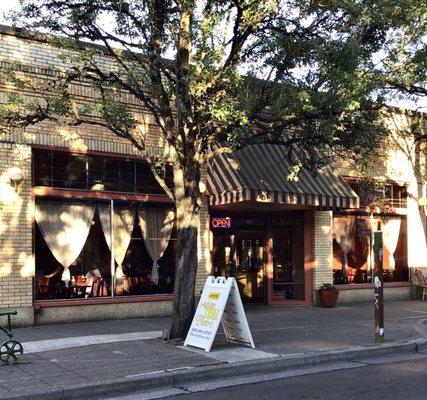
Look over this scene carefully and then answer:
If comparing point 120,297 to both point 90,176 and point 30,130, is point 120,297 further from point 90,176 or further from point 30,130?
point 30,130

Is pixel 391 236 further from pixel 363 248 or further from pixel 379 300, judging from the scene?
pixel 379 300

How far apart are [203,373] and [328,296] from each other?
855 cm

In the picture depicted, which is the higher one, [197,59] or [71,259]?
[197,59]

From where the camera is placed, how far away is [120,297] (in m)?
13.2

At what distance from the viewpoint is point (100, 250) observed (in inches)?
517

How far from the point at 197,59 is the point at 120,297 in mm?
6052

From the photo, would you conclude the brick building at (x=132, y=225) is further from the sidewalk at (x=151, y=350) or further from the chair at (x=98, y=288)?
the sidewalk at (x=151, y=350)

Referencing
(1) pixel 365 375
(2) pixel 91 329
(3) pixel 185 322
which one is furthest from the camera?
(2) pixel 91 329

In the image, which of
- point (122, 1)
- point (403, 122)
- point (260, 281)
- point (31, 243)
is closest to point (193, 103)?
point (122, 1)

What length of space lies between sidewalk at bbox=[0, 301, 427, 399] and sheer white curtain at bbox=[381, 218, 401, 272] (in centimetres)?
475

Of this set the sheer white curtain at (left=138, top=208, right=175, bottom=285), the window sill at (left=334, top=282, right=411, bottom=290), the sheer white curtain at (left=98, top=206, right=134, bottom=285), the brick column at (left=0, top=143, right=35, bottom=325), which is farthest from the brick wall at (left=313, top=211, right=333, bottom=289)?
the brick column at (left=0, top=143, right=35, bottom=325)

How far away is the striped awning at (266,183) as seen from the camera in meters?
13.4

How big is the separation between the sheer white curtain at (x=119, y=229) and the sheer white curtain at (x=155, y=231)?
1.10 feet

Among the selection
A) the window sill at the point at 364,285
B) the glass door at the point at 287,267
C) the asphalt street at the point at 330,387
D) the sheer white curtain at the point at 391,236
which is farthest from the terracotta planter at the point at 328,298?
the asphalt street at the point at 330,387
